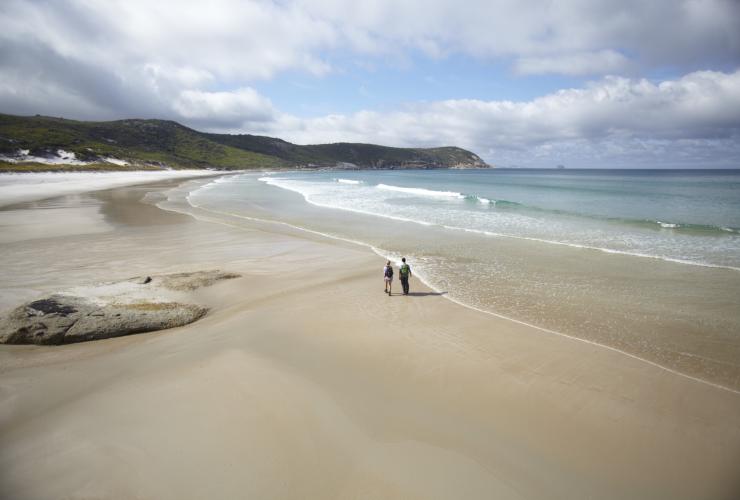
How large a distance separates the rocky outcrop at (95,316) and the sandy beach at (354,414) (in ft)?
1.08

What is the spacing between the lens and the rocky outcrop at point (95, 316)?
7.62 m

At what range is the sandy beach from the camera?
4504 mm

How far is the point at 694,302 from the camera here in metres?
10.5

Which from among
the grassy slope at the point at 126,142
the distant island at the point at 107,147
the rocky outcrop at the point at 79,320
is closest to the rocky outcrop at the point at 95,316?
the rocky outcrop at the point at 79,320

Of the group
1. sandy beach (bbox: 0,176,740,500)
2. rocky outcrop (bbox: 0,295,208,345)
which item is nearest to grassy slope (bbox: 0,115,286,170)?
rocky outcrop (bbox: 0,295,208,345)

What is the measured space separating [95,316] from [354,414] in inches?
269

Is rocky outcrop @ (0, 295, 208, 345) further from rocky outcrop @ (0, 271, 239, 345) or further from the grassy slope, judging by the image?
the grassy slope

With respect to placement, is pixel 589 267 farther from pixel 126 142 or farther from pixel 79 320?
pixel 126 142

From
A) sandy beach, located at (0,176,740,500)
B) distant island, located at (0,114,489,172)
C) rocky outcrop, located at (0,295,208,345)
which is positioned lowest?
sandy beach, located at (0,176,740,500)

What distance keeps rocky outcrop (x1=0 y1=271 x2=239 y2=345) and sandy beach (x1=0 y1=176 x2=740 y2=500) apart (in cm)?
33

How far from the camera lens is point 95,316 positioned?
8.23m

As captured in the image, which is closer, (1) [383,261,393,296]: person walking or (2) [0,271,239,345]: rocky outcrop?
(2) [0,271,239,345]: rocky outcrop

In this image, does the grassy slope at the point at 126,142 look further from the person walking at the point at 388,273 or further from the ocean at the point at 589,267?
the person walking at the point at 388,273

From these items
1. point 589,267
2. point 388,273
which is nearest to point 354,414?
point 388,273
